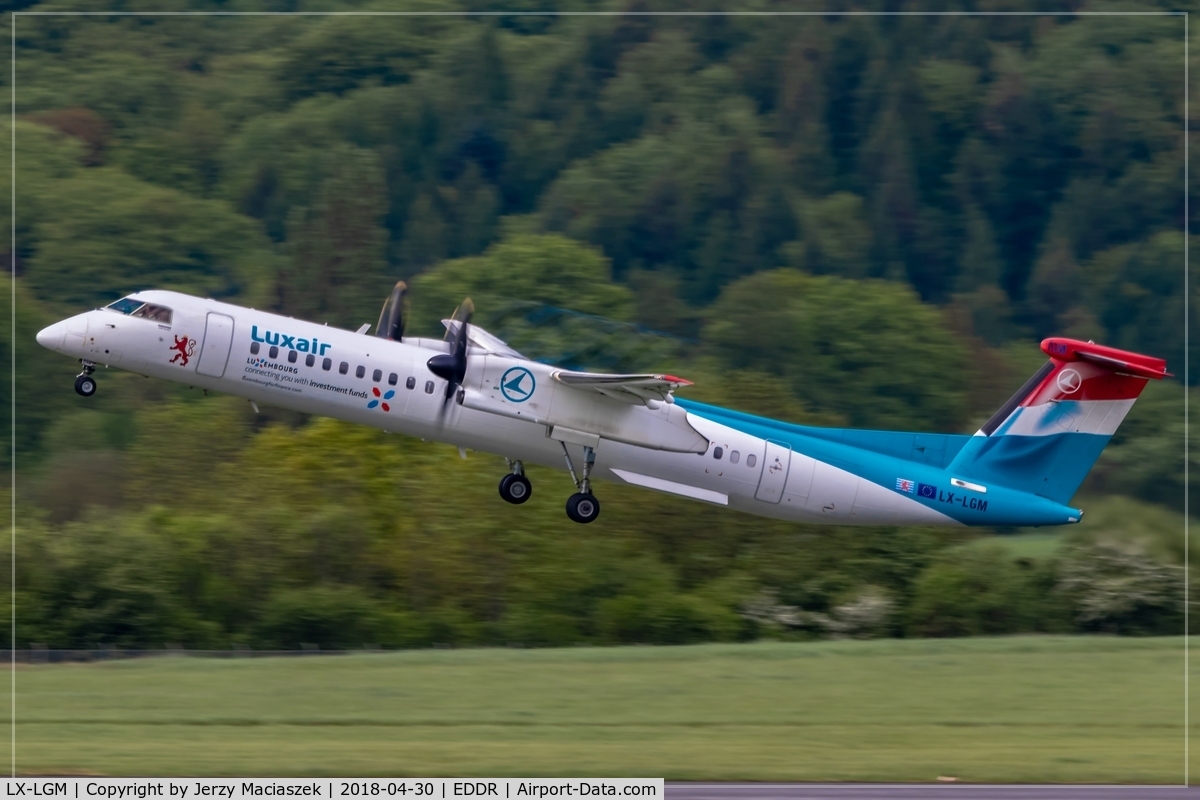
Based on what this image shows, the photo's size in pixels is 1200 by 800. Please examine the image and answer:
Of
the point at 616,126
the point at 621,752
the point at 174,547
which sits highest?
the point at 616,126

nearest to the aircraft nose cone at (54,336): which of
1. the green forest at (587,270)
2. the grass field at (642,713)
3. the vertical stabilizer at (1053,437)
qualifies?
the grass field at (642,713)

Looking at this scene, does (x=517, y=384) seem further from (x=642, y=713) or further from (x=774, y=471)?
(x=642, y=713)

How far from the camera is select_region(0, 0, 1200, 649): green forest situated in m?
34.1

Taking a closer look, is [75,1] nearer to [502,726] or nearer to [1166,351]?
[1166,351]

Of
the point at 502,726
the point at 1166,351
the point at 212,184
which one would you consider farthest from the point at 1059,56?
the point at 502,726

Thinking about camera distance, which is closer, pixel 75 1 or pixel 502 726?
pixel 502 726

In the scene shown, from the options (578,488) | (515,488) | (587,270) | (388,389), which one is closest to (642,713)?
(578,488)

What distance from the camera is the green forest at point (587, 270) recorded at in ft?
112

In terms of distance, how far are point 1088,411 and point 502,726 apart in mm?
11088

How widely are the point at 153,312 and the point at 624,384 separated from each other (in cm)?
707

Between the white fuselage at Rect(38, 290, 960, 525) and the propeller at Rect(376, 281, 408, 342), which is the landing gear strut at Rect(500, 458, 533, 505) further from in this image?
the propeller at Rect(376, 281, 408, 342)

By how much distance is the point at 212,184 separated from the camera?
3211 inches

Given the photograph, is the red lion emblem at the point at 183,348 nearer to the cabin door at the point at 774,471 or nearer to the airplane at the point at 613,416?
the airplane at the point at 613,416

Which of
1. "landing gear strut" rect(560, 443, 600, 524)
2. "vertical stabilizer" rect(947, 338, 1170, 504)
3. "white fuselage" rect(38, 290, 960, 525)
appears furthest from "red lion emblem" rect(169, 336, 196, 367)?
"vertical stabilizer" rect(947, 338, 1170, 504)
